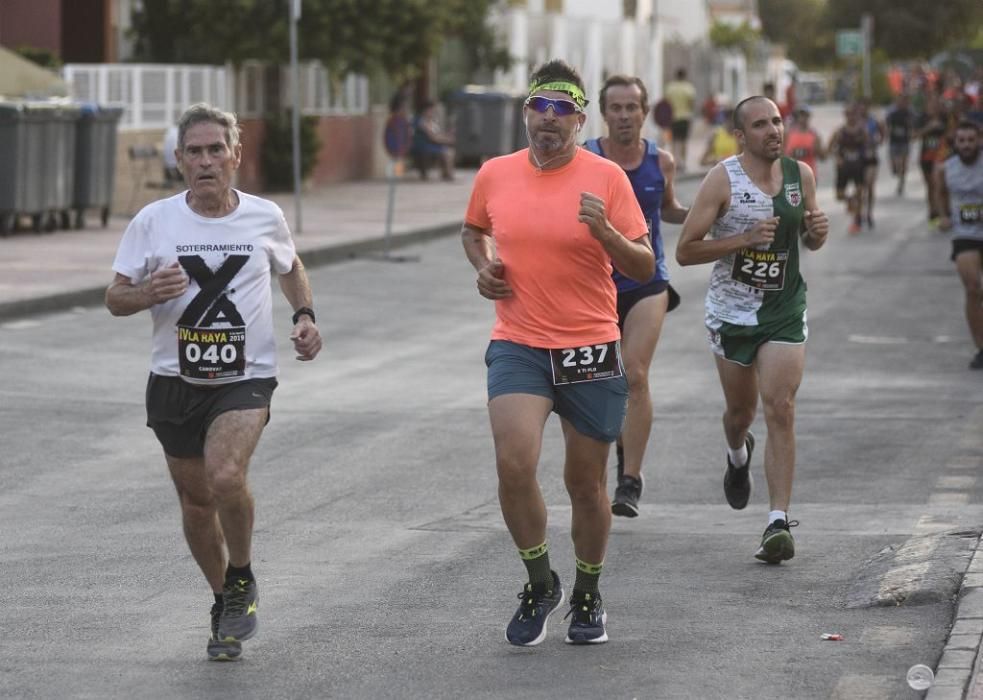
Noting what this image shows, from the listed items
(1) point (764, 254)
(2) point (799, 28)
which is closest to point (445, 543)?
(1) point (764, 254)

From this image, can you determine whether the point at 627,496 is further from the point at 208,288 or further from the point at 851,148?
the point at 851,148

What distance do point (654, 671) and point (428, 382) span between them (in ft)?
25.2

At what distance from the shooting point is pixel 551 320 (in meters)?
6.70

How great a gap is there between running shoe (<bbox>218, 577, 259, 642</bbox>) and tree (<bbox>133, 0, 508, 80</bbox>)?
2626cm

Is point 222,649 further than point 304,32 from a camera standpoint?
No

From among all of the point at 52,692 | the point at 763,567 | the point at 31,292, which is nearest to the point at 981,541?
the point at 763,567

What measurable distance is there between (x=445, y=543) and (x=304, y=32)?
996 inches

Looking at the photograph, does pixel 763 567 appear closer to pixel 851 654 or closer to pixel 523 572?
pixel 523 572

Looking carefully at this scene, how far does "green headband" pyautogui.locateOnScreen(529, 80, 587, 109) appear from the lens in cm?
669

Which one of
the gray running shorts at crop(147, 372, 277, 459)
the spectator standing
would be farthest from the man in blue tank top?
the spectator standing

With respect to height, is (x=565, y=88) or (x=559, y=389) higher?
(x=565, y=88)

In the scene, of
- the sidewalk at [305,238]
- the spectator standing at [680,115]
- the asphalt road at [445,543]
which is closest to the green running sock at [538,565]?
the asphalt road at [445,543]

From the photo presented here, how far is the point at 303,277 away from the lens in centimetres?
687

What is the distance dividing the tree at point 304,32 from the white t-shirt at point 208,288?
2604cm
